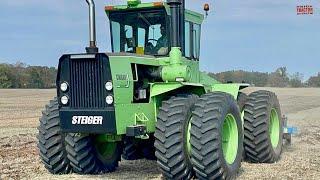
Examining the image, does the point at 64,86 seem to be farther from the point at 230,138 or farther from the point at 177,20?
the point at 230,138

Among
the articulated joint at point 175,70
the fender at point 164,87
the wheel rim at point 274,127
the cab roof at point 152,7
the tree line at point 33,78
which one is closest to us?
the fender at point 164,87

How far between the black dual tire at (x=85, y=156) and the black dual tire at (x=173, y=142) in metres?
1.55

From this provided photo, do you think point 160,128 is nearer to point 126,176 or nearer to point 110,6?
point 126,176

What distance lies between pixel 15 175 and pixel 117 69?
2753 mm

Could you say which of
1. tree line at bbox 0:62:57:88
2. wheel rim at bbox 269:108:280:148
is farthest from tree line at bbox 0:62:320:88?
wheel rim at bbox 269:108:280:148

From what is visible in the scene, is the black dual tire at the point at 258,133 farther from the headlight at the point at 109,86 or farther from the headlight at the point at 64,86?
the headlight at the point at 64,86

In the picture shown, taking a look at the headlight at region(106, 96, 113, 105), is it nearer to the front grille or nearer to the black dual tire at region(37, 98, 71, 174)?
the front grille

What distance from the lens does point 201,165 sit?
8.02m

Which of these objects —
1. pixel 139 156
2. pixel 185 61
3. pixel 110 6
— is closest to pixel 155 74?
pixel 185 61

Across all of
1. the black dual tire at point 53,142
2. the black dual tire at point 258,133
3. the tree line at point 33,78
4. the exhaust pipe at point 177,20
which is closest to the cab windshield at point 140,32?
the exhaust pipe at point 177,20

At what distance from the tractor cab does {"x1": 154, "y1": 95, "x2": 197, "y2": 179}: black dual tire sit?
167 cm

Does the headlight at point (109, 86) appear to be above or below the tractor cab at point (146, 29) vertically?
below

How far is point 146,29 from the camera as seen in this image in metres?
9.88

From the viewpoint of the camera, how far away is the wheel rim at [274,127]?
37.7 feet
